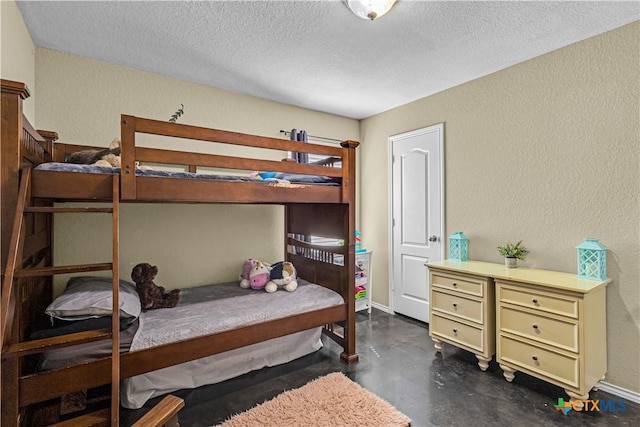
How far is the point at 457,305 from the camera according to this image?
102 inches

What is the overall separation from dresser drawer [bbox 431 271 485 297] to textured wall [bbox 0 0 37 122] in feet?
10.8

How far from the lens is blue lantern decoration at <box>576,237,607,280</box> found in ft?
6.97

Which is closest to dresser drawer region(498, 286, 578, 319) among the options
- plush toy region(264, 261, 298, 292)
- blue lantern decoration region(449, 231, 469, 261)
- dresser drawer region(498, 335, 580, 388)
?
dresser drawer region(498, 335, 580, 388)

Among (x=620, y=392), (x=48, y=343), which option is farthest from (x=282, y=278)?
(x=620, y=392)

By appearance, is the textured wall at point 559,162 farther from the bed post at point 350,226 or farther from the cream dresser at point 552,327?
the bed post at point 350,226

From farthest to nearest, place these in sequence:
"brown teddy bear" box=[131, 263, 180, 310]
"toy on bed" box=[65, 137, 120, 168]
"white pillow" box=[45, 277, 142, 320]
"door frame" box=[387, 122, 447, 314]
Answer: "door frame" box=[387, 122, 447, 314] → "brown teddy bear" box=[131, 263, 180, 310] → "toy on bed" box=[65, 137, 120, 168] → "white pillow" box=[45, 277, 142, 320]

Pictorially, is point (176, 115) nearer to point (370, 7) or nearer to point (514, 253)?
point (370, 7)

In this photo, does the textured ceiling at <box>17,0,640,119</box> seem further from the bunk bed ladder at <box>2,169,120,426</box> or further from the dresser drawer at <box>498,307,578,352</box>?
→ the dresser drawer at <box>498,307,578,352</box>

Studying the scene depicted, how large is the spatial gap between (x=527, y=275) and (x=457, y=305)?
0.58 meters

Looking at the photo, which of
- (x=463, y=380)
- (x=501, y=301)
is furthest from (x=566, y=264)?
(x=463, y=380)

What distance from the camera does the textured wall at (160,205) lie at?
247cm

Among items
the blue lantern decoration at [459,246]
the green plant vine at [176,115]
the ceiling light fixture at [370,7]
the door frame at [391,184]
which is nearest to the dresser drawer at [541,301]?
the blue lantern decoration at [459,246]

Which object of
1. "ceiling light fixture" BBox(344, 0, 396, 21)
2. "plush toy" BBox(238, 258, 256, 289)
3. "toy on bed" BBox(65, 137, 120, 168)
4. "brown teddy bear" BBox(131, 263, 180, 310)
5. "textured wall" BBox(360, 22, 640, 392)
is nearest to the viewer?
"ceiling light fixture" BBox(344, 0, 396, 21)

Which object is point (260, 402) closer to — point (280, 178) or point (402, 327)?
point (280, 178)
